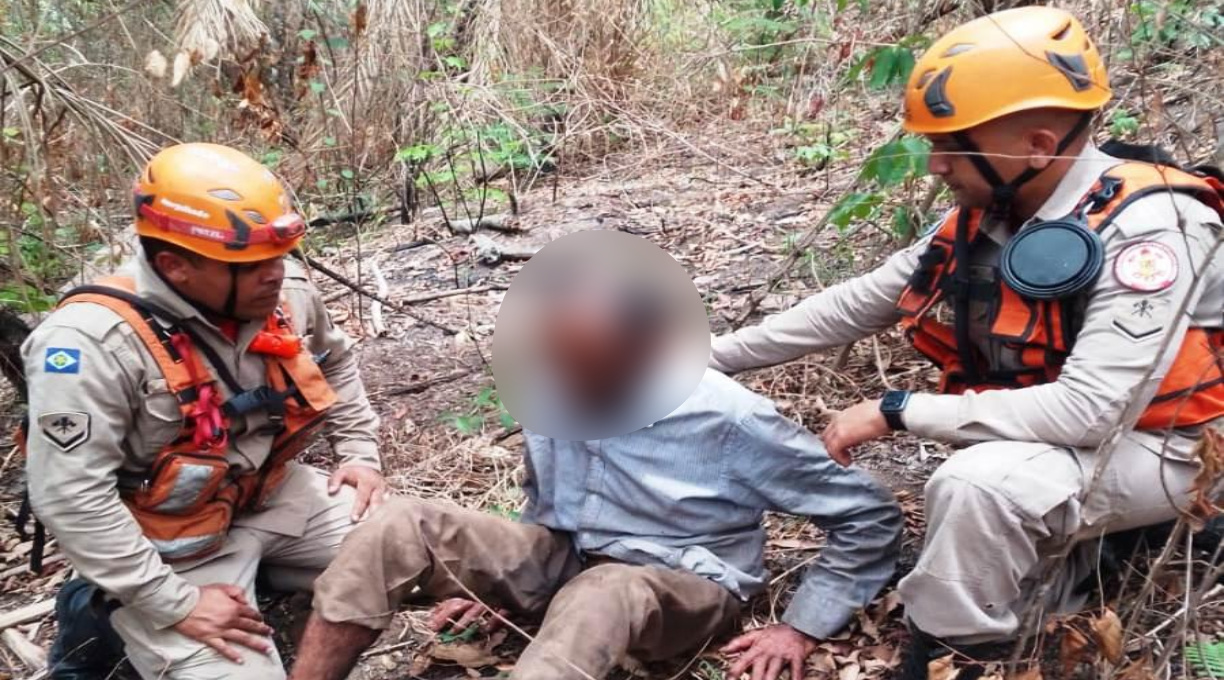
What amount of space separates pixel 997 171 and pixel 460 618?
217 centimetres

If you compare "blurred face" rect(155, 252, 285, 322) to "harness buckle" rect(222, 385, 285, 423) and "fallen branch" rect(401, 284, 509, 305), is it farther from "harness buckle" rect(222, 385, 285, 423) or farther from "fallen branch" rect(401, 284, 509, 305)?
"fallen branch" rect(401, 284, 509, 305)

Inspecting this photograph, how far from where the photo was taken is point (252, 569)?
11.0ft

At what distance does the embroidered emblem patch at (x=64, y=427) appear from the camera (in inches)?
110

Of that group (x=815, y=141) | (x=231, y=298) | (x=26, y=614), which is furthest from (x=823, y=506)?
(x=815, y=141)

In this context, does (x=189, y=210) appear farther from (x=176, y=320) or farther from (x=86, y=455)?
(x=86, y=455)

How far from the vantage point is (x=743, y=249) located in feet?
20.1

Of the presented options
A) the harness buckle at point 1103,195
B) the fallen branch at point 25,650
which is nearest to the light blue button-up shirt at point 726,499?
the harness buckle at point 1103,195

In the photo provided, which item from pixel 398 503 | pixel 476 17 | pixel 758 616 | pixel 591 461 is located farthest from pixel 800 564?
pixel 476 17

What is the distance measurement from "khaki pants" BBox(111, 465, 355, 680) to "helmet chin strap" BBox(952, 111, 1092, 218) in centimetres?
242

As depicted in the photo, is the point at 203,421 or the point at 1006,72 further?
the point at 203,421

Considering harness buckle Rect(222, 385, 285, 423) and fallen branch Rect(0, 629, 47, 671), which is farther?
fallen branch Rect(0, 629, 47, 671)

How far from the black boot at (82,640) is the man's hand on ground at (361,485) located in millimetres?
830

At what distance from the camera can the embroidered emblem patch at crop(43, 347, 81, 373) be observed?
2.80 m

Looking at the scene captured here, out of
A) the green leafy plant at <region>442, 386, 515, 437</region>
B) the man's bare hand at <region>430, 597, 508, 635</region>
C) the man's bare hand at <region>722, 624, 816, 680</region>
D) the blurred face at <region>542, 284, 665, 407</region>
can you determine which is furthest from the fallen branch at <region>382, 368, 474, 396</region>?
the blurred face at <region>542, 284, 665, 407</region>
